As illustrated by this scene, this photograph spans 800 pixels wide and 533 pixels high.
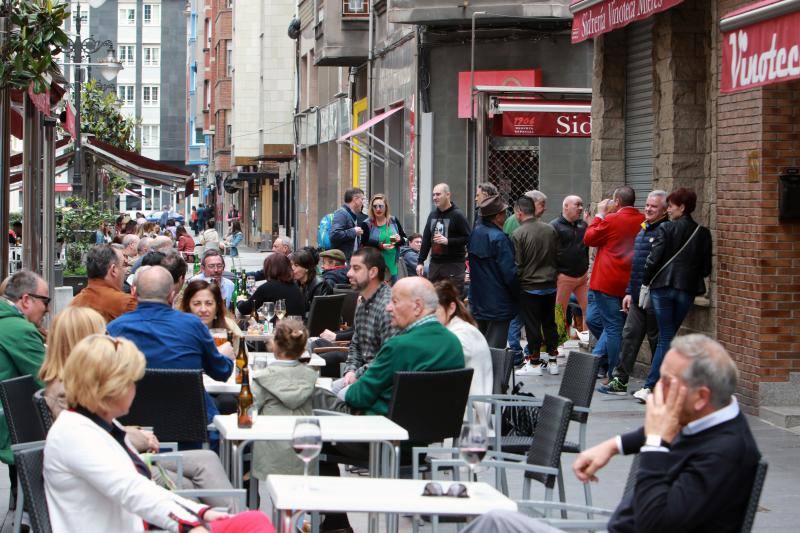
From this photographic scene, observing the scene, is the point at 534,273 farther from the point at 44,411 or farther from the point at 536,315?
the point at 44,411

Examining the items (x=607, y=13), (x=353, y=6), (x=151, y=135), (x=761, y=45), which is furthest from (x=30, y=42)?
(x=151, y=135)

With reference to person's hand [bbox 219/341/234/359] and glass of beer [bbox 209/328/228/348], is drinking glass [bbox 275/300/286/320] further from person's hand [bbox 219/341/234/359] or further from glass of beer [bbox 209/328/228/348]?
person's hand [bbox 219/341/234/359]

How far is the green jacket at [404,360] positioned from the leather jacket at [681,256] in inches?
228

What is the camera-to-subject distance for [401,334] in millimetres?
7891

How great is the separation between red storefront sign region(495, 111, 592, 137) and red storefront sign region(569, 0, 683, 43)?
13.6 feet

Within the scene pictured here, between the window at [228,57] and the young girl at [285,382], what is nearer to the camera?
the young girl at [285,382]

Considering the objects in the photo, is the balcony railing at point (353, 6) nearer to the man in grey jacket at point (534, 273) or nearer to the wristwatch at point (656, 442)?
the man in grey jacket at point (534, 273)

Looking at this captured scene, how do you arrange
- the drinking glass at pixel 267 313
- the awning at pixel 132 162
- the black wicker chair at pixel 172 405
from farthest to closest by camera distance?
the awning at pixel 132 162
the drinking glass at pixel 267 313
the black wicker chair at pixel 172 405

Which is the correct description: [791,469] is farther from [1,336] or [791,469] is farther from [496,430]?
[1,336]

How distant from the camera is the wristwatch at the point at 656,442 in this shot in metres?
4.94

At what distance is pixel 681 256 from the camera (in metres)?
13.2

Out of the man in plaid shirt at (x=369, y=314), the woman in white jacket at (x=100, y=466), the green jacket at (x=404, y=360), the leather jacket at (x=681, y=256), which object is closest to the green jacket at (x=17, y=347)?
the green jacket at (x=404, y=360)

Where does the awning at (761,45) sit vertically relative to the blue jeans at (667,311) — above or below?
above

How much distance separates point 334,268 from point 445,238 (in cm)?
191
